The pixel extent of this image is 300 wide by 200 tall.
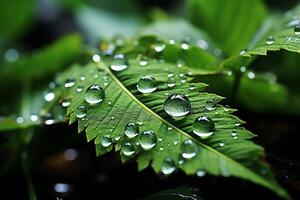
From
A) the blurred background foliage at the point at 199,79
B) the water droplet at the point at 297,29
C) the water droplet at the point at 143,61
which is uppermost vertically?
the water droplet at the point at 297,29

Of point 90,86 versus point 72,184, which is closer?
point 90,86

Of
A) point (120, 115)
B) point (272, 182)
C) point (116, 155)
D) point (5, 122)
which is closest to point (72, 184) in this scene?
point (116, 155)

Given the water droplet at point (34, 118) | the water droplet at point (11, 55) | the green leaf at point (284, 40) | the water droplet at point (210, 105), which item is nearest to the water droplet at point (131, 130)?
the water droplet at point (210, 105)

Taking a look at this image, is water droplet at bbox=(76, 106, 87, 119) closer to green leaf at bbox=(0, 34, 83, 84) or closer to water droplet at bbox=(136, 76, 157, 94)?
water droplet at bbox=(136, 76, 157, 94)

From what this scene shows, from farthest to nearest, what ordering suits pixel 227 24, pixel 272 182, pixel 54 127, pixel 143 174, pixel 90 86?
1. pixel 227 24
2. pixel 54 127
3. pixel 143 174
4. pixel 90 86
5. pixel 272 182

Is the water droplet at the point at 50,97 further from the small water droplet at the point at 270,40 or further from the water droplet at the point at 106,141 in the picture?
the small water droplet at the point at 270,40

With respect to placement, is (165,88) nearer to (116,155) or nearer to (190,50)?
(190,50)

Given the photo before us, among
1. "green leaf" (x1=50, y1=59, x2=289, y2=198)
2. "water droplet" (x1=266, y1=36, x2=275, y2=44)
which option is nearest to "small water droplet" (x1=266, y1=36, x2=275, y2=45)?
"water droplet" (x1=266, y1=36, x2=275, y2=44)
